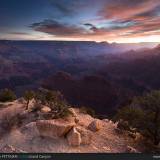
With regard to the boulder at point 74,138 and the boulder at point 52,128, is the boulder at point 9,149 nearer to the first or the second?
the boulder at point 52,128

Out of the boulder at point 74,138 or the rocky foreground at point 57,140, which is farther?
the boulder at point 74,138

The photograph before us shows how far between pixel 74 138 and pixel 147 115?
0.93 metres

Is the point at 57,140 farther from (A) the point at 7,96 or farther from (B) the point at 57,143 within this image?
(A) the point at 7,96

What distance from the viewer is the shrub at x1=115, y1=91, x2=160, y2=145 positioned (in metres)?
3.32

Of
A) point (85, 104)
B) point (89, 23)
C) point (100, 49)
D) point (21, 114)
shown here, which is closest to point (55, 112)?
point (21, 114)

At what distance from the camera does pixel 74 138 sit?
316cm

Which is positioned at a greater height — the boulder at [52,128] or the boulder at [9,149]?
the boulder at [52,128]

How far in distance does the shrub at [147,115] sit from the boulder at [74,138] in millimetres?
819

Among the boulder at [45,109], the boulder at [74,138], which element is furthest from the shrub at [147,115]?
the boulder at [45,109]

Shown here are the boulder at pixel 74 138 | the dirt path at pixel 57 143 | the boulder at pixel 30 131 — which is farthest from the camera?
the boulder at pixel 30 131

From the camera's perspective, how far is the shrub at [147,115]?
10.9 ft

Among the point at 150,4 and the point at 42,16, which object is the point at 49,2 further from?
the point at 150,4

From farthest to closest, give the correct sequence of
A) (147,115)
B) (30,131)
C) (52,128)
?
(147,115), (30,131), (52,128)

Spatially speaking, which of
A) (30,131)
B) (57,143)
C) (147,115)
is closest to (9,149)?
(57,143)
